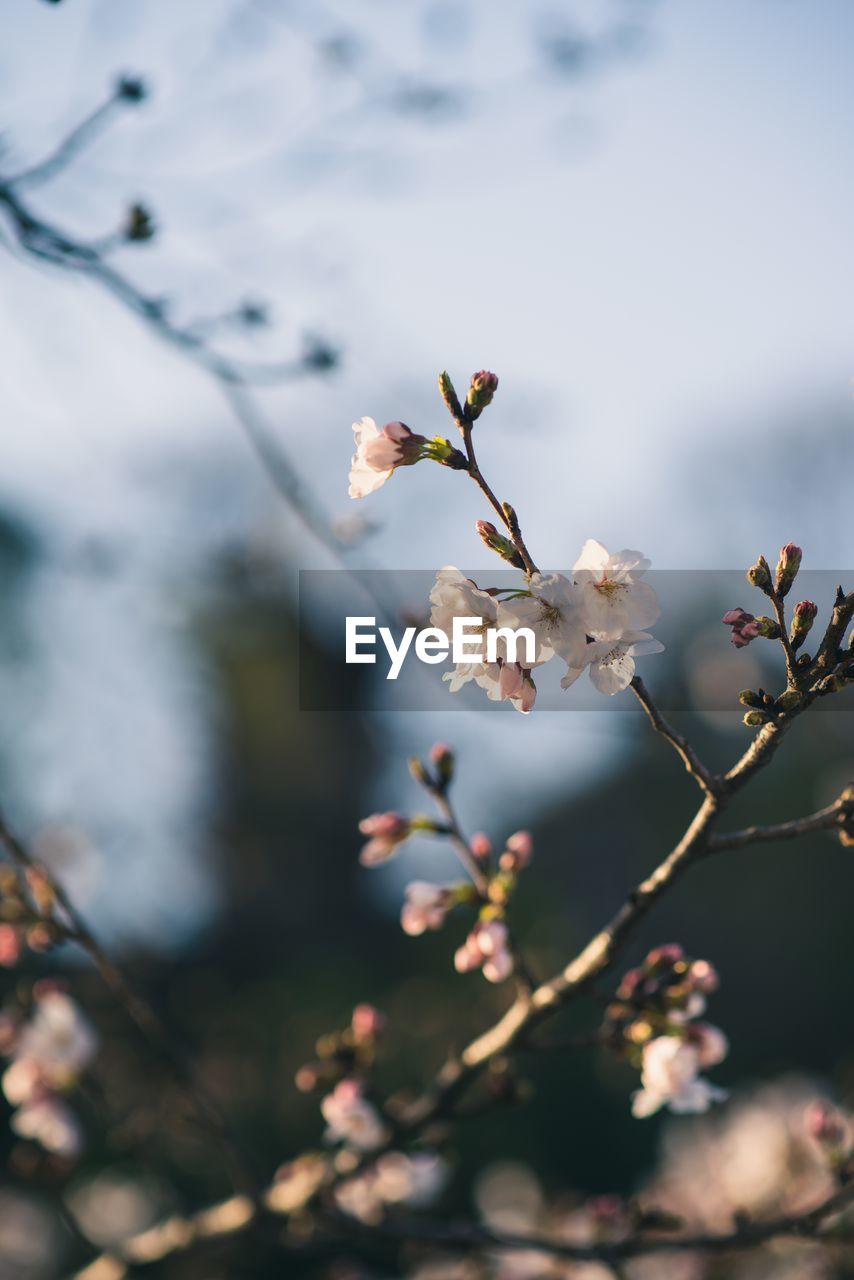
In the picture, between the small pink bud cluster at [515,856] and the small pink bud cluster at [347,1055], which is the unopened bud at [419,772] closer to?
the small pink bud cluster at [515,856]

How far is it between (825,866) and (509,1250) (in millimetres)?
10530

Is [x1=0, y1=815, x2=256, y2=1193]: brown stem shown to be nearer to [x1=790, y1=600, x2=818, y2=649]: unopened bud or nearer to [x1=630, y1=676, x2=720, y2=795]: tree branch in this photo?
[x1=630, y1=676, x2=720, y2=795]: tree branch

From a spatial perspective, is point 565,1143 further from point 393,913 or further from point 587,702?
point 393,913

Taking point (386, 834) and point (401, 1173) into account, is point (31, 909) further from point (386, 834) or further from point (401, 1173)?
point (401, 1173)

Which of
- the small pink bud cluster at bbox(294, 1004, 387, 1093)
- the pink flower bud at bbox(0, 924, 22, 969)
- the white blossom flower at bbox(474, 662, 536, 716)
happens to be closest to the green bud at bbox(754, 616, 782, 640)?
the white blossom flower at bbox(474, 662, 536, 716)

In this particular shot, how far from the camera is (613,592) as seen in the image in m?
1.16

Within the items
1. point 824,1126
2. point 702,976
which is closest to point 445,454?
point 702,976

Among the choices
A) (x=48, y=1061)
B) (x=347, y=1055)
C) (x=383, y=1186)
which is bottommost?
(x=383, y=1186)

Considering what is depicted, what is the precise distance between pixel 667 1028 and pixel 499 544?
87cm

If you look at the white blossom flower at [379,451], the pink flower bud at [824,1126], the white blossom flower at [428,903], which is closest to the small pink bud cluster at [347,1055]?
the white blossom flower at [428,903]

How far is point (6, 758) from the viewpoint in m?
9.68

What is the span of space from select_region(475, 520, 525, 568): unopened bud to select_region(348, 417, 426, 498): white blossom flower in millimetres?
163

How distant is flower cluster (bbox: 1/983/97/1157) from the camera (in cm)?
230

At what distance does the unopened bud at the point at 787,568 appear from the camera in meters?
1.16
